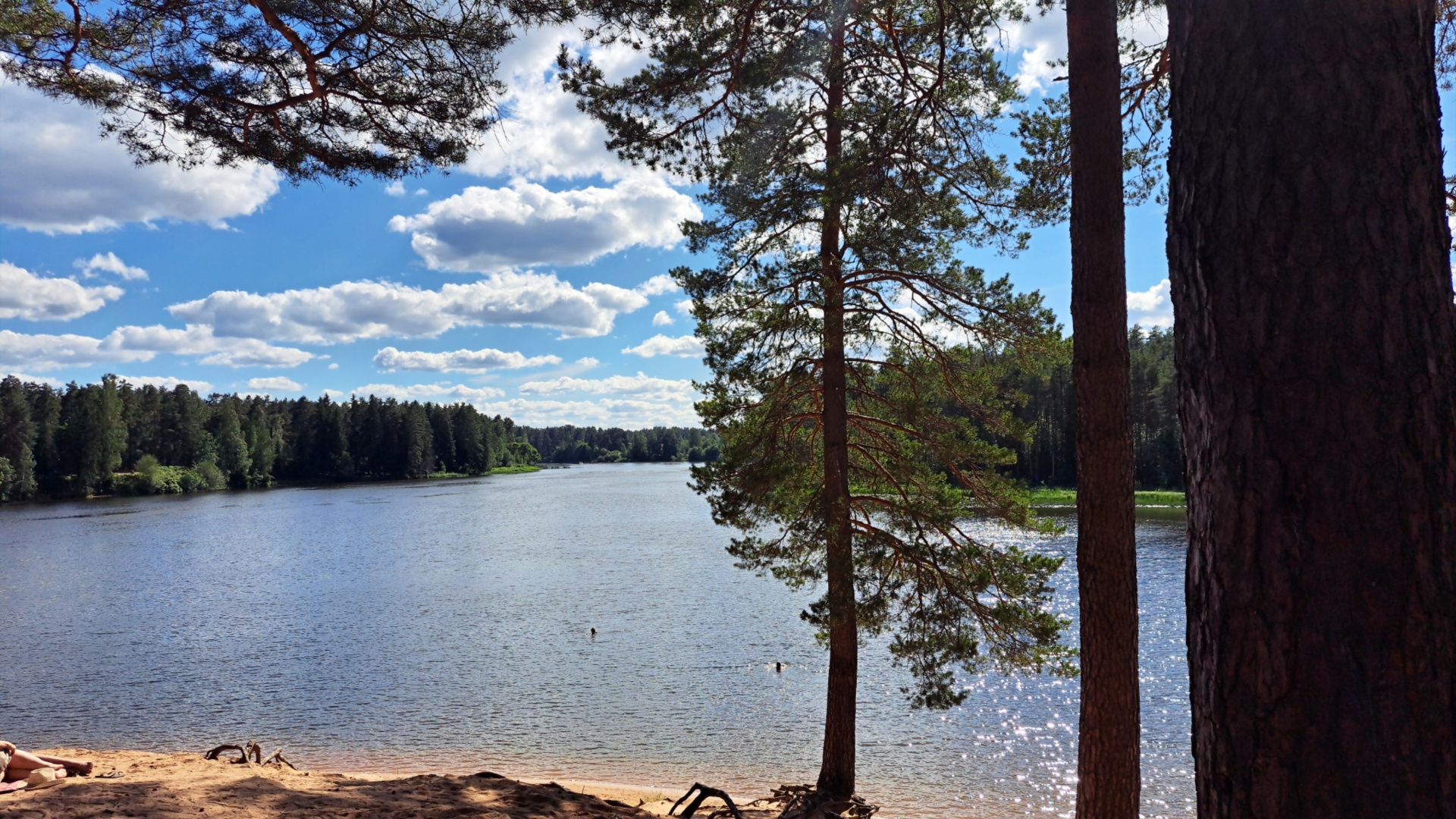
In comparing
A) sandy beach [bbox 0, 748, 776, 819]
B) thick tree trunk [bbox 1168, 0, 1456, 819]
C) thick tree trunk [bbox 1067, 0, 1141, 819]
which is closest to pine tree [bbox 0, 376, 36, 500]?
sandy beach [bbox 0, 748, 776, 819]

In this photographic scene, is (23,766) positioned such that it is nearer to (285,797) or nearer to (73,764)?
(73,764)

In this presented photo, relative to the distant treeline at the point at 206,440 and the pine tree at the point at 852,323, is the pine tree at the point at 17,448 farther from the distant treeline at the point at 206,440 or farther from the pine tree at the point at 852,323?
the pine tree at the point at 852,323

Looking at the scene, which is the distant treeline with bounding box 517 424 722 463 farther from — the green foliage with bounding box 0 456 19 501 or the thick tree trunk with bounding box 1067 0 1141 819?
the thick tree trunk with bounding box 1067 0 1141 819

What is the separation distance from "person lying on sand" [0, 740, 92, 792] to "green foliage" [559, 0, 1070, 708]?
5.84 metres

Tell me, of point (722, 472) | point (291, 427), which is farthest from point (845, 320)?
point (291, 427)

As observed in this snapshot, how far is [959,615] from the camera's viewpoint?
7141 millimetres

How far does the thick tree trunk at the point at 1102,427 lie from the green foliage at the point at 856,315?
7.00 ft

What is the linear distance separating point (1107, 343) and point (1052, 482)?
169 ft

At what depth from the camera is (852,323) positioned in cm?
743

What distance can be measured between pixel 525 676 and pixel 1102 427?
1216 centimetres

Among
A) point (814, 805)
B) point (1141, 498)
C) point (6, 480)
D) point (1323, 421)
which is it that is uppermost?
point (1323, 421)

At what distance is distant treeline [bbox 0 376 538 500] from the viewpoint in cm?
6397

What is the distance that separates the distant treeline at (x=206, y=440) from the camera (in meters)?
64.0

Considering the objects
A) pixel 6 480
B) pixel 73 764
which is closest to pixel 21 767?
pixel 73 764
